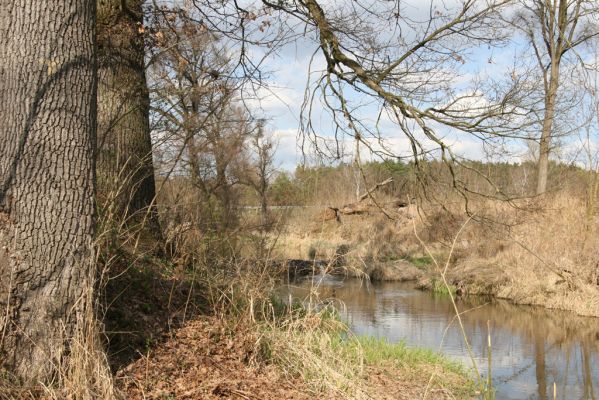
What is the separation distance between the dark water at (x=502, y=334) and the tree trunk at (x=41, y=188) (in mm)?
3270

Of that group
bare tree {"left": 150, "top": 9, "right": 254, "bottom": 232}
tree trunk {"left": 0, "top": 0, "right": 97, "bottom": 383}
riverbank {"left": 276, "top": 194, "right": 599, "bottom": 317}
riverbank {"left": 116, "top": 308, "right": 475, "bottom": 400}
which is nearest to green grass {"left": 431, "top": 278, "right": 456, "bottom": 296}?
riverbank {"left": 276, "top": 194, "right": 599, "bottom": 317}

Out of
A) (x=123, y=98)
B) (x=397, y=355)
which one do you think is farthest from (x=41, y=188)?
(x=397, y=355)

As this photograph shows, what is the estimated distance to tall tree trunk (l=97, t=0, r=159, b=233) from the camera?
7898 millimetres

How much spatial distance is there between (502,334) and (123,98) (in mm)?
8918

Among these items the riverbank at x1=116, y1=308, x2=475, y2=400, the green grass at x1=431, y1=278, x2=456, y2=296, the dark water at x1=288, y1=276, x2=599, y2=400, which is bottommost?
the dark water at x1=288, y1=276, x2=599, y2=400

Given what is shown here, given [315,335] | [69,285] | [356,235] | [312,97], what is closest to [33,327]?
[69,285]

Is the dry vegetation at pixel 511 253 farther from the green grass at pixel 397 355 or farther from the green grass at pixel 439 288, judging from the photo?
the green grass at pixel 397 355

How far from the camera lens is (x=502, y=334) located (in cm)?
1288

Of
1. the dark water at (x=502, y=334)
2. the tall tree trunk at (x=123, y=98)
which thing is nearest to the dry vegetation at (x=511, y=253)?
the dark water at (x=502, y=334)

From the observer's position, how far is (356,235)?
2434 centimetres

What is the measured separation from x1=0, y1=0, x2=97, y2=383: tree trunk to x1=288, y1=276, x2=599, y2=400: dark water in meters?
3.27

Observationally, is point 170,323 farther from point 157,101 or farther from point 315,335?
point 157,101

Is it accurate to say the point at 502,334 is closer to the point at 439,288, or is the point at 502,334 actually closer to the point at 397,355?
the point at 397,355

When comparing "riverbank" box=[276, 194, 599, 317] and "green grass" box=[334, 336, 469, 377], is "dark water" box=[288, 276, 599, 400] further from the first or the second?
"riverbank" box=[276, 194, 599, 317]
